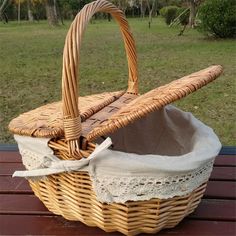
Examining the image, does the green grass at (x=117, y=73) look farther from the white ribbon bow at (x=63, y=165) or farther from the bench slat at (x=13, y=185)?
the white ribbon bow at (x=63, y=165)

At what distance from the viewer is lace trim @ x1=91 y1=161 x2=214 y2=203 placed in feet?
2.91

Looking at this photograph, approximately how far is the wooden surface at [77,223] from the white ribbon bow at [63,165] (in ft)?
0.46

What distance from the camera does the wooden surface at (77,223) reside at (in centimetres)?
100

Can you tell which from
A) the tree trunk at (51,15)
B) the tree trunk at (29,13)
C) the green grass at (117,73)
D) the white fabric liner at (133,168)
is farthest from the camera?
the tree trunk at (29,13)

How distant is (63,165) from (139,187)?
0.17 metres

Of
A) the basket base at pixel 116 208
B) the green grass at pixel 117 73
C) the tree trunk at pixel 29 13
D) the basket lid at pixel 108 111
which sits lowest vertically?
the tree trunk at pixel 29 13

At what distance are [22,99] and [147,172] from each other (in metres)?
2.98

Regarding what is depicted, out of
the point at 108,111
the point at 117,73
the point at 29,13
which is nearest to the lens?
the point at 108,111

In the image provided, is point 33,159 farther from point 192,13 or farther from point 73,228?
point 192,13

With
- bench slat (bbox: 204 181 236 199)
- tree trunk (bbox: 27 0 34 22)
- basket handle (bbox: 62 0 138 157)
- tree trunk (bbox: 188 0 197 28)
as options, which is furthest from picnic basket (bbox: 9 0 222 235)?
tree trunk (bbox: 27 0 34 22)

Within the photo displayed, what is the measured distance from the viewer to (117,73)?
4.91m

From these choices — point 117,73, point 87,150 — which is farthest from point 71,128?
point 117,73

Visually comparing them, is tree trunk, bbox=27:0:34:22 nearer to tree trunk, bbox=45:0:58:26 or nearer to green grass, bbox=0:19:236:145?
tree trunk, bbox=45:0:58:26

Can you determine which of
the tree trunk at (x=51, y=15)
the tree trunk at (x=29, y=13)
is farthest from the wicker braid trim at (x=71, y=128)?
the tree trunk at (x=29, y=13)
